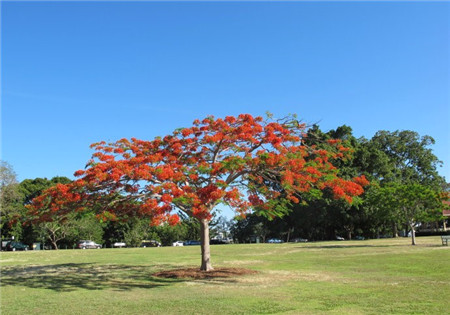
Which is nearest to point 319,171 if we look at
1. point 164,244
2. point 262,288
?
point 262,288

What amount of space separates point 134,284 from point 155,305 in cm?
485

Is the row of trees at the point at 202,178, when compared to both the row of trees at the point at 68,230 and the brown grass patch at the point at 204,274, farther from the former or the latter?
the row of trees at the point at 68,230

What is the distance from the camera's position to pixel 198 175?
16297 mm

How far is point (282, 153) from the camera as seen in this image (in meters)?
15.7

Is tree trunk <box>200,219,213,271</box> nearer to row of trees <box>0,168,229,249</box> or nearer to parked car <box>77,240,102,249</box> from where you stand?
row of trees <box>0,168,229,249</box>

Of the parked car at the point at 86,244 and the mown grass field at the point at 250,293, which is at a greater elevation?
the mown grass field at the point at 250,293

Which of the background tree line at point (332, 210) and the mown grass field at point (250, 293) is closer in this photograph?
the mown grass field at point (250, 293)

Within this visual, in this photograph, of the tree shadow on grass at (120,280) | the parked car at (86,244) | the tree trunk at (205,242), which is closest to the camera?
the tree shadow on grass at (120,280)

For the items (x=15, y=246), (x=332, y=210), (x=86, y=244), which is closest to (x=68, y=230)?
(x=86, y=244)

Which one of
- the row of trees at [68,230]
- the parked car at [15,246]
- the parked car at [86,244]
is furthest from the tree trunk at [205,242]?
the parked car at [15,246]

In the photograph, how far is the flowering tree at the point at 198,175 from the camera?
14.2 metres

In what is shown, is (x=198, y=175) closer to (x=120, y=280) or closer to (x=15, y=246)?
(x=120, y=280)

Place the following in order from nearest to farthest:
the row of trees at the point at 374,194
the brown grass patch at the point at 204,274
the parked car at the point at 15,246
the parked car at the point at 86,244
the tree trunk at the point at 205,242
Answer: the brown grass patch at the point at 204,274 → the tree trunk at the point at 205,242 → the row of trees at the point at 374,194 → the parked car at the point at 15,246 → the parked car at the point at 86,244

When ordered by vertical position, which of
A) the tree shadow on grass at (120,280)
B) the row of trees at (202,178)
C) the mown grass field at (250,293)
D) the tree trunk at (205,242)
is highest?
the row of trees at (202,178)
